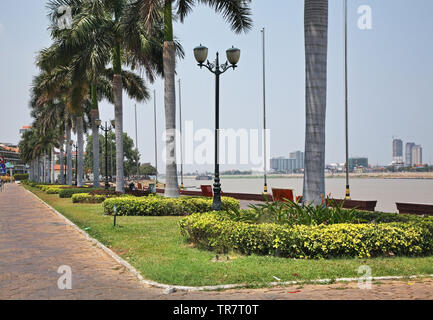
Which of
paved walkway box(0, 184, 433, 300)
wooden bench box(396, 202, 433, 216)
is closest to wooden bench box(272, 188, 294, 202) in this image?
wooden bench box(396, 202, 433, 216)

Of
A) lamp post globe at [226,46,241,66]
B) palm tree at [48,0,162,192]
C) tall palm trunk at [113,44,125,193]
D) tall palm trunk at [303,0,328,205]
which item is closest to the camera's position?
tall palm trunk at [303,0,328,205]

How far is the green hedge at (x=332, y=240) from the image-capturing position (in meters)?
8.87

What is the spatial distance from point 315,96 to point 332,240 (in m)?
4.41

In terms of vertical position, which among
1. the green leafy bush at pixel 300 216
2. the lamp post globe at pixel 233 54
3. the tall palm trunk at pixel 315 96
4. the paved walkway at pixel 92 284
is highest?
the lamp post globe at pixel 233 54

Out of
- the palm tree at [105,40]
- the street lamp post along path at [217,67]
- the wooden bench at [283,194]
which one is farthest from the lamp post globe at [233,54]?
the palm tree at [105,40]

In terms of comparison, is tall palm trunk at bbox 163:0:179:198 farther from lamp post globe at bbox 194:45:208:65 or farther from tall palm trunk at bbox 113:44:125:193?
tall palm trunk at bbox 113:44:125:193

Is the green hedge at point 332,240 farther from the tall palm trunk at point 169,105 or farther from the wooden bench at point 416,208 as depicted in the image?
the tall palm trunk at point 169,105

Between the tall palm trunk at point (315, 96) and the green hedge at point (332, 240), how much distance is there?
8.18 ft

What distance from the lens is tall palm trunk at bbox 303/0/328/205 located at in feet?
38.5

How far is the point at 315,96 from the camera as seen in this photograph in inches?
470

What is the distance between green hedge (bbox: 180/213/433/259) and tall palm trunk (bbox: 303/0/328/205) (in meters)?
2.49

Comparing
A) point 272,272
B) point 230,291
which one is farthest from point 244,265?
point 230,291

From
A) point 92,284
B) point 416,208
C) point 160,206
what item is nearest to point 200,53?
point 160,206

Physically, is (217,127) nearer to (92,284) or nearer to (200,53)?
(200,53)
